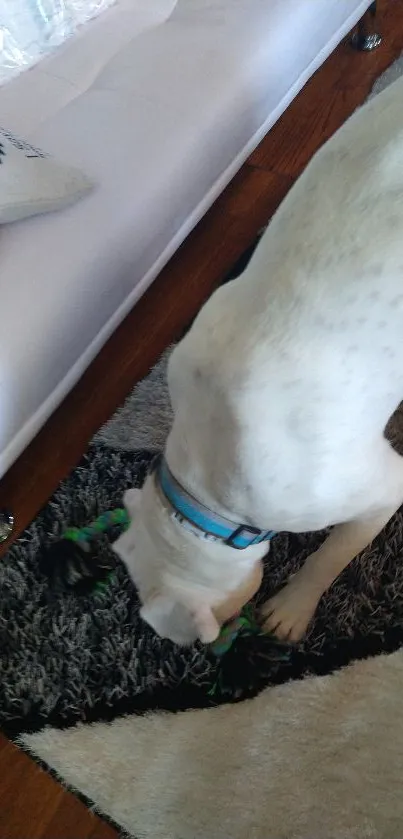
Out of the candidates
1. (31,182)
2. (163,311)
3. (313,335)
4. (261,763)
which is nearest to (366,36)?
(163,311)

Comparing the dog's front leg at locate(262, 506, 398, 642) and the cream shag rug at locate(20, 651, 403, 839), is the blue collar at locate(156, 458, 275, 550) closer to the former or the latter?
the dog's front leg at locate(262, 506, 398, 642)

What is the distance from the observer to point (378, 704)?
108 centimetres

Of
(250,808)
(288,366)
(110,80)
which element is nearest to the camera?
(288,366)

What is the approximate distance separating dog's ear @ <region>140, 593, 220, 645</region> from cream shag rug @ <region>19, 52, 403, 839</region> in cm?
31

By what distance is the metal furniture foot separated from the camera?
1950 millimetres

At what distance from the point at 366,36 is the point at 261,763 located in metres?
1.87

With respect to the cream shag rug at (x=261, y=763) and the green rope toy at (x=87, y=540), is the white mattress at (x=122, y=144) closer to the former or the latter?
the green rope toy at (x=87, y=540)

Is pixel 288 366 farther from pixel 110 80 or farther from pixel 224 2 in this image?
pixel 224 2

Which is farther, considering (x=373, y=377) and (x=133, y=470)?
(x=133, y=470)

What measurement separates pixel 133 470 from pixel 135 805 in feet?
1.81

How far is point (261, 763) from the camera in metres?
1.05

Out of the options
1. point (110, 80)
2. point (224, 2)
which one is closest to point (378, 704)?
point (110, 80)

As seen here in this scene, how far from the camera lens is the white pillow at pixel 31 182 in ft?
3.35

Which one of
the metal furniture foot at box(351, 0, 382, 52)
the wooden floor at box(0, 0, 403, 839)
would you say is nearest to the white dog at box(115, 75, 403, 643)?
the wooden floor at box(0, 0, 403, 839)
